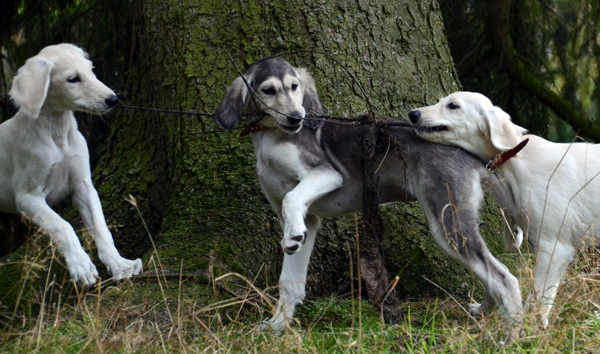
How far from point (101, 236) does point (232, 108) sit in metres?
1.27

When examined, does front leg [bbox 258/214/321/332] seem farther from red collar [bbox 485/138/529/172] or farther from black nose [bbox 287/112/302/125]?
red collar [bbox 485/138/529/172]

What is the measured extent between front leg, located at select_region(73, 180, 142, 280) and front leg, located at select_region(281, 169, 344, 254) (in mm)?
1129

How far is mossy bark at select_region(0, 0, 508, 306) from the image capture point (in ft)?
15.2

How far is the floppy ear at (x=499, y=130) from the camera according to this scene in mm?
3580

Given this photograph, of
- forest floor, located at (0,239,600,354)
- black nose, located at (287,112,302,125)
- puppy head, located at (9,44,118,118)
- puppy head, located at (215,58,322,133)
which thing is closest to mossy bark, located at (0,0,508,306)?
puppy head, located at (215,58,322,133)

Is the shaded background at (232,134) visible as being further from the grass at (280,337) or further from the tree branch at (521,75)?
the tree branch at (521,75)

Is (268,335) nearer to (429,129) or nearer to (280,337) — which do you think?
(280,337)

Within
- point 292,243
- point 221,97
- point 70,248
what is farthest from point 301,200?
point 221,97

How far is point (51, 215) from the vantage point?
379 centimetres

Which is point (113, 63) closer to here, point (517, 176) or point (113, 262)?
point (113, 262)

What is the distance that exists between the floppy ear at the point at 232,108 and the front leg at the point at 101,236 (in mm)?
1111

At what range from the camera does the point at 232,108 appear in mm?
3889

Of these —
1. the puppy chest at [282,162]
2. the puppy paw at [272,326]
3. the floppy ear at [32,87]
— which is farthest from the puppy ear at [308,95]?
the floppy ear at [32,87]

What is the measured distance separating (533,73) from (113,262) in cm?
563
